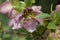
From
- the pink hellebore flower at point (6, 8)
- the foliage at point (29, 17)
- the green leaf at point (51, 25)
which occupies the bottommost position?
the green leaf at point (51, 25)

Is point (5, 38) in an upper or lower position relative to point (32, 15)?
lower

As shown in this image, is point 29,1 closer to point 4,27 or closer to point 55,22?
point 55,22

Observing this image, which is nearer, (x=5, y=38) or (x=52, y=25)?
(x=52, y=25)

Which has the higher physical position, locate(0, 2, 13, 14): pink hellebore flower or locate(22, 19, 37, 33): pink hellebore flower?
locate(0, 2, 13, 14): pink hellebore flower

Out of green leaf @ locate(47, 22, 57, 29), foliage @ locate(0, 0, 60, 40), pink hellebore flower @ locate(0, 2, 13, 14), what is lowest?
green leaf @ locate(47, 22, 57, 29)

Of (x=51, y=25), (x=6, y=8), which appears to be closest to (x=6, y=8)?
(x=6, y=8)

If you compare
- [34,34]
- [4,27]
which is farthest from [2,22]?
[34,34]

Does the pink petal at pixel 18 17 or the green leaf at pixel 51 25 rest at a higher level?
the pink petal at pixel 18 17

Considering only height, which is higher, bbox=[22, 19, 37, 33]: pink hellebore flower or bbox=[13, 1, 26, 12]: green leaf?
bbox=[13, 1, 26, 12]: green leaf

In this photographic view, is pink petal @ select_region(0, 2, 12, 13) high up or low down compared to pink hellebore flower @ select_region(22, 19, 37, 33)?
up

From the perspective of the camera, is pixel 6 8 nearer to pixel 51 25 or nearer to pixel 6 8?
pixel 6 8

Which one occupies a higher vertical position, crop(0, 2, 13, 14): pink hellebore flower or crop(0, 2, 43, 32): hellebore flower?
crop(0, 2, 13, 14): pink hellebore flower
